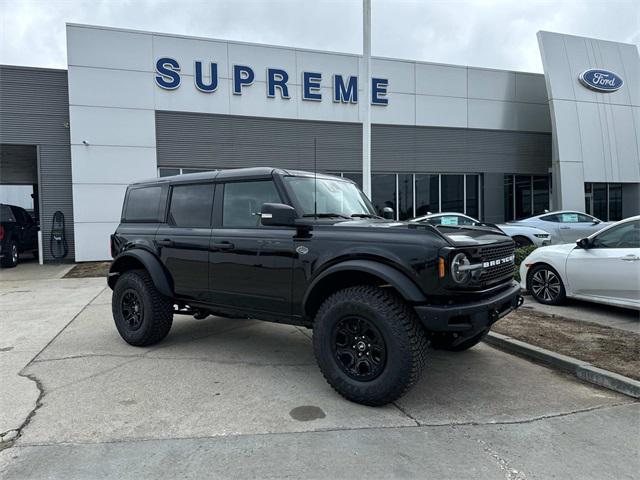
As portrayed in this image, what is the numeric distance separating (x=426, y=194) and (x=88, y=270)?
41.8 feet

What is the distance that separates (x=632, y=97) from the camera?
67.3ft

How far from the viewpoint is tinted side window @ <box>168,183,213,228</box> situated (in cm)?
496

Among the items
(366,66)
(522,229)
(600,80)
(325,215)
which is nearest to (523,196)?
(600,80)

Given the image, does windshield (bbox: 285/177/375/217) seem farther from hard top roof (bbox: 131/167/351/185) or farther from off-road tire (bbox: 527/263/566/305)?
off-road tire (bbox: 527/263/566/305)

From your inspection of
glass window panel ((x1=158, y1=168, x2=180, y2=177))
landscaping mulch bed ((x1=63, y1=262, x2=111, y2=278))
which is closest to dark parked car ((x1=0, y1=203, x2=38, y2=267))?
landscaping mulch bed ((x1=63, y1=262, x2=111, y2=278))

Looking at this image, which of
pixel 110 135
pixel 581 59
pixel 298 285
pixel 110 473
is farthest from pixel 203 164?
pixel 581 59

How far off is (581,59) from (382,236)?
20.2 metres

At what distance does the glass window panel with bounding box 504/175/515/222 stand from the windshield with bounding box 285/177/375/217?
16.7 metres

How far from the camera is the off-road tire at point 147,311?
17.1 feet

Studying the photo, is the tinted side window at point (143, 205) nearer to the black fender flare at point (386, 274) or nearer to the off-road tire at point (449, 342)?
the black fender flare at point (386, 274)

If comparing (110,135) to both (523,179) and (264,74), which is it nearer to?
(264,74)

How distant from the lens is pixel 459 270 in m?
3.47

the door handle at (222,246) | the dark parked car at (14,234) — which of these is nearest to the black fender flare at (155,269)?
the door handle at (222,246)

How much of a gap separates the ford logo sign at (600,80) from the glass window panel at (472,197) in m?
5.95
